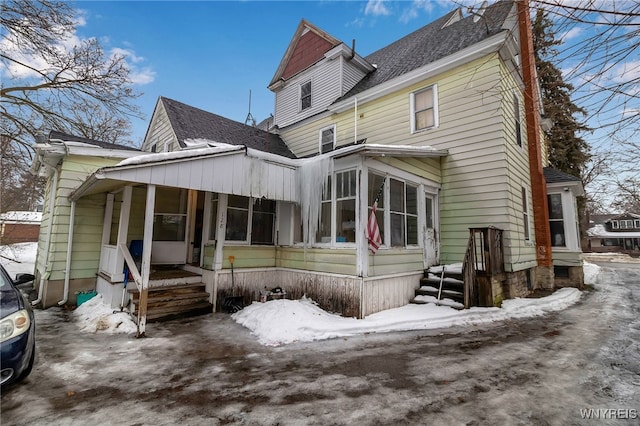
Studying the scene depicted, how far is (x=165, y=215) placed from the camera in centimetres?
785

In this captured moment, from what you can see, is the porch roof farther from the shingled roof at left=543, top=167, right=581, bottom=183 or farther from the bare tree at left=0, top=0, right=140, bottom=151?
the shingled roof at left=543, top=167, right=581, bottom=183

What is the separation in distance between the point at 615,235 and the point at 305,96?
156 ft

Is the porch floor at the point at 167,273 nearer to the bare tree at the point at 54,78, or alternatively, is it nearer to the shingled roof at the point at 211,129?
the shingled roof at the point at 211,129

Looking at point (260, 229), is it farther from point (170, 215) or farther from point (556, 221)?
point (556, 221)

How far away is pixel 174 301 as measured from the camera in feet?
19.6

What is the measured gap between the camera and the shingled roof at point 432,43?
800 centimetres

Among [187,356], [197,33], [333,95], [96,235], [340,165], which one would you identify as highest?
[197,33]

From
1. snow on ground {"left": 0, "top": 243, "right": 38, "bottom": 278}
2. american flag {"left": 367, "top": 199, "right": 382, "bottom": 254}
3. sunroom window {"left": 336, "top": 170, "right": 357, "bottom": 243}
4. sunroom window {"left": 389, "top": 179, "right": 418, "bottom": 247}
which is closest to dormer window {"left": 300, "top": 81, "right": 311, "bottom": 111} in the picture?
sunroom window {"left": 389, "top": 179, "right": 418, "bottom": 247}

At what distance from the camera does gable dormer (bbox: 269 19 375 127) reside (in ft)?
36.1

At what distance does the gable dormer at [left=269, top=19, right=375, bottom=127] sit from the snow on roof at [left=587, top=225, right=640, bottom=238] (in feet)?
150

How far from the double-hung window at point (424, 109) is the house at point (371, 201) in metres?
0.03

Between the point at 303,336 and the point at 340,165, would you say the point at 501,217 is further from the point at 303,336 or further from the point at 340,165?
the point at 303,336

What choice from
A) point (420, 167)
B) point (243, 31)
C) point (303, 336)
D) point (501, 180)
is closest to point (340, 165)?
point (420, 167)

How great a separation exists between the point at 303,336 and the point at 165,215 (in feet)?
17.7
